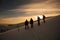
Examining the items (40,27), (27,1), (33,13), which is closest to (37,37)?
(40,27)

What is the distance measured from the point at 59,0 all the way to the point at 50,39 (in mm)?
333

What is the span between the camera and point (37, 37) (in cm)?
106

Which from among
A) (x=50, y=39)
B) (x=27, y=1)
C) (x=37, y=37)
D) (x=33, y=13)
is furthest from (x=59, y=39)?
(x=27, y=1)

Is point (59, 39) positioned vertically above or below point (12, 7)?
below

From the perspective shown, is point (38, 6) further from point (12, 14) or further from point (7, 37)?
point (7, 37)

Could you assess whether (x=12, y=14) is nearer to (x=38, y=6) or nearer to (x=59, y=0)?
(x=38, y=6)

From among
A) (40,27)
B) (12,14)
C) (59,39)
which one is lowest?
(59,39)

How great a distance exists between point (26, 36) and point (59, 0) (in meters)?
0.41

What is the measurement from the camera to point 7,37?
102 cm

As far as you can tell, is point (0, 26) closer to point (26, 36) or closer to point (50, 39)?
point (26, 36)

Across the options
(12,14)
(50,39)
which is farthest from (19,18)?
(50,39)

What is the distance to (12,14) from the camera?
1.02m

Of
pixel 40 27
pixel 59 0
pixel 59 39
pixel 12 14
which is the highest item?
pixel 59 0

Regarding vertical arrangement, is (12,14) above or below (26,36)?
above
